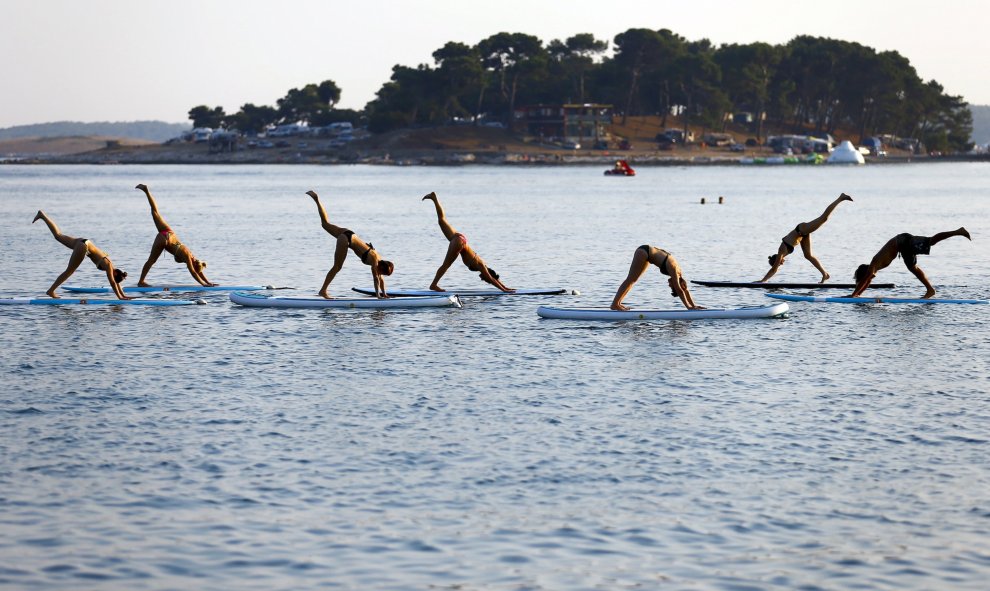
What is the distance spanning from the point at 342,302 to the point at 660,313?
824 cm

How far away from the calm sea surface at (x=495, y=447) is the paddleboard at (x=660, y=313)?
0.30 m

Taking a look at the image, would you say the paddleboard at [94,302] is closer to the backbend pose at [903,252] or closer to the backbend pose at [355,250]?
the backbend pose at [355,250]

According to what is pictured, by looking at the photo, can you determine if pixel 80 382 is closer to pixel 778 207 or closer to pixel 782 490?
pixel 782 490

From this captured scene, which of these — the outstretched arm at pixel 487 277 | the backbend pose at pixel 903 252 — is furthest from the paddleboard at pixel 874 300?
the outstretched arm at pixel 487 277

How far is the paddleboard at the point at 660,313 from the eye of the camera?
30859mm

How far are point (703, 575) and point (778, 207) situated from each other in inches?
3903

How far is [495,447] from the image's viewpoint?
1930 cm

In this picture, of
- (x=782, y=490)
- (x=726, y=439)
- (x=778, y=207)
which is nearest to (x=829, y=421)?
(x=726, y=439)

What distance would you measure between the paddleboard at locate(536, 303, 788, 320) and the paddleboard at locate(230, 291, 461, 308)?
2.92m

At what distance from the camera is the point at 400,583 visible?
44.3ft

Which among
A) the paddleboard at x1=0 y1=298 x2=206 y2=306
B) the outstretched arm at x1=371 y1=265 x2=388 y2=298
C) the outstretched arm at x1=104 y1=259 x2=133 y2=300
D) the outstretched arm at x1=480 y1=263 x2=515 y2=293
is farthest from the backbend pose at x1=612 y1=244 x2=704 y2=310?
the outstretched arm at x1=104 y1=259 x2=133 y2=300

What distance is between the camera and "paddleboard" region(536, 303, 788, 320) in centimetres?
3086

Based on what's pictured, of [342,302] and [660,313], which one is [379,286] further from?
[660,313]

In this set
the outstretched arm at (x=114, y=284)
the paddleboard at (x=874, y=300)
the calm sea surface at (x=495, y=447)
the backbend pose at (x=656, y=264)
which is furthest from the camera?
the outstretched arm at (x=114, y=284)
